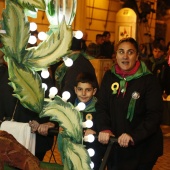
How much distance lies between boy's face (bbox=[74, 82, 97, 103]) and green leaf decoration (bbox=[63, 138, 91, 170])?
80 cm

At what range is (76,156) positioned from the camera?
2723 mm

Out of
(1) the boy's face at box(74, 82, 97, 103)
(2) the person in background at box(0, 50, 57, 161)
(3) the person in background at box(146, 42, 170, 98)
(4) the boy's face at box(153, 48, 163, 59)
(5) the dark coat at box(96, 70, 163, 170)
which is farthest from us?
(4) the boy's face at box(153, 48, 163, 59)

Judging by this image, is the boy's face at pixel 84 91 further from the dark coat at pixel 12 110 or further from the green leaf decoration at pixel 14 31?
the green leaf decoration at pixel 14 31

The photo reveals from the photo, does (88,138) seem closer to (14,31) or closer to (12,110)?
(14,31)

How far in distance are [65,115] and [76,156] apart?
10.5 inches

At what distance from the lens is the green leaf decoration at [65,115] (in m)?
2.69

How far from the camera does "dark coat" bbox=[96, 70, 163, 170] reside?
3.14m

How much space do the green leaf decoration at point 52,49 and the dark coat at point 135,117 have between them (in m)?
0.76

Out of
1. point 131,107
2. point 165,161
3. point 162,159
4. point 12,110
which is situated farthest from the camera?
point 162,159

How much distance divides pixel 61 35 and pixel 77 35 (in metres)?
0.12

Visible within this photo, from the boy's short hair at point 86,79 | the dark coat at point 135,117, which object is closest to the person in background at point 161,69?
the boy's short hair at point 86,79

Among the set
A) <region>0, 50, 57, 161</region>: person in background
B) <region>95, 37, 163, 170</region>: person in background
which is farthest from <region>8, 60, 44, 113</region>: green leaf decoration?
<region>0, 50, 57, 161</region>: person in background

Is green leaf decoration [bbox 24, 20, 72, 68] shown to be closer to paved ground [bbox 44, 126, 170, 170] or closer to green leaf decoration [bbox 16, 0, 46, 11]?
green leaf decoration [bbox 16, 0, 46, 11]

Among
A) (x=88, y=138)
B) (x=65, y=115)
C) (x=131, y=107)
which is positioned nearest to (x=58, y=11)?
(x=65, y=115)
